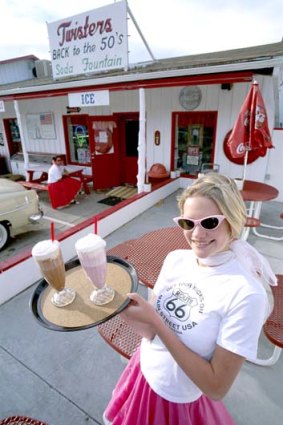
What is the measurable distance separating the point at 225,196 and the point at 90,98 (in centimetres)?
535

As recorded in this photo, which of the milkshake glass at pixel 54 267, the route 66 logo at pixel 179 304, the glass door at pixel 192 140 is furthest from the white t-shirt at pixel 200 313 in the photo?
the glass door at pixel 192 140

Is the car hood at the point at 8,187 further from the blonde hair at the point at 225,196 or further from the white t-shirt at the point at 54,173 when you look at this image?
the blonde hair at the point at 225,196

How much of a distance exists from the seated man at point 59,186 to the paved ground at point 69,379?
12.4 feet

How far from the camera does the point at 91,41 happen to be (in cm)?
576

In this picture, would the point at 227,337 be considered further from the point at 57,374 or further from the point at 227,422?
the point at 57,374

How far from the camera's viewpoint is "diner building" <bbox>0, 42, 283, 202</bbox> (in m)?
4.75

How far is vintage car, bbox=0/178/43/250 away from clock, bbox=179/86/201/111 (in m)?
4.36

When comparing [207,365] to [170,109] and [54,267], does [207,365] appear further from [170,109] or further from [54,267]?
[170,109]

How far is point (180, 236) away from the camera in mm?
2756

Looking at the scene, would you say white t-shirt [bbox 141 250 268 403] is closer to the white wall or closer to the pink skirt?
the pink skirt

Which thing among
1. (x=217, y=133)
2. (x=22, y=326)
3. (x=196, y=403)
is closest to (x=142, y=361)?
(x=196, y=403)

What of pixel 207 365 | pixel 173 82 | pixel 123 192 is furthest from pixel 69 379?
pixel 123 192

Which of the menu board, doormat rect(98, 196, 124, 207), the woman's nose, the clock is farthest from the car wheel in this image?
the menu board

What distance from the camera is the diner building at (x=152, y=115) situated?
15.6ft
